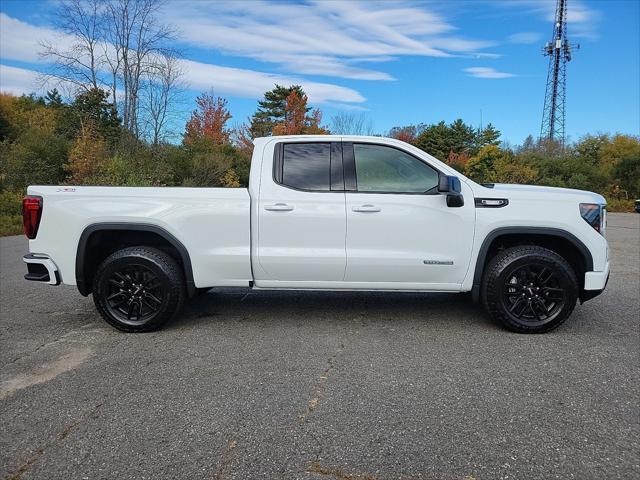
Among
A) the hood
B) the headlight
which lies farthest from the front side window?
the headlight

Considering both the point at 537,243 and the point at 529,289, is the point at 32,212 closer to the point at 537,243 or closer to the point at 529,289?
the point at 529,289

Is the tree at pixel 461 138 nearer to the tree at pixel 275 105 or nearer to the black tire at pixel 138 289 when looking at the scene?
the tree at pixel 275 105

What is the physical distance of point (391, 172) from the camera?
470 cm

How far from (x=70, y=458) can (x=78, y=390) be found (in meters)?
0.93

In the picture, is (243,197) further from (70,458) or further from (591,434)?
(591,434)

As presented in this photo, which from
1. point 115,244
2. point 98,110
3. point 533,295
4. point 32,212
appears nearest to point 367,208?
point 533,295

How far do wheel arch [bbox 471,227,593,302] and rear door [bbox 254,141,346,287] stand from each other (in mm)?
1307

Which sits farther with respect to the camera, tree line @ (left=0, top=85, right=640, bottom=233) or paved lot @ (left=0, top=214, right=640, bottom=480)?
tree line @ (left=0, top=85, right=640, bottom=233)

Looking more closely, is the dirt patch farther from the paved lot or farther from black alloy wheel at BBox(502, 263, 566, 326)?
black alloy wheel at BBox(502, 263, 566, 326)

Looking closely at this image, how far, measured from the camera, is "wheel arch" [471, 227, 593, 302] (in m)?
4.54

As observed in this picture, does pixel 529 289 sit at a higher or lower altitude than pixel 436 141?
lower

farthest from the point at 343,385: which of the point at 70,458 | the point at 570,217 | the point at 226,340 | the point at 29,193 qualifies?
the point at 29,193

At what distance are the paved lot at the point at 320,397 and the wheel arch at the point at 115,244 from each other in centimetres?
55

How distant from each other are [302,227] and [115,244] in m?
1.98
